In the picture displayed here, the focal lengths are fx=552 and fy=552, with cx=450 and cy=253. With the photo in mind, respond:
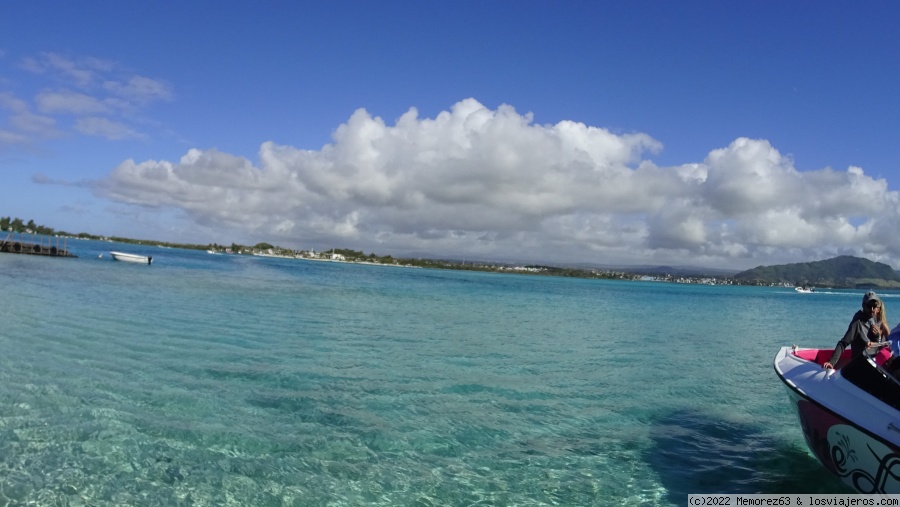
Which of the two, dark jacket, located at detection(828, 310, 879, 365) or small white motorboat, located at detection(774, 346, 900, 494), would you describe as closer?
small white motorboat, located at detection(774, 346, 900, 494)

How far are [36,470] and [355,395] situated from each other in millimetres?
5821

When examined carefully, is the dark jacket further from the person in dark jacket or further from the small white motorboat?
the small white motorboat

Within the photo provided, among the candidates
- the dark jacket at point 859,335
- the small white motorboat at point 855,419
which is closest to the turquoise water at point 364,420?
the small white motorboat at point 855,419

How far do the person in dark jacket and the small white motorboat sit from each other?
0.34m

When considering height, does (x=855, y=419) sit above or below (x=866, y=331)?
below

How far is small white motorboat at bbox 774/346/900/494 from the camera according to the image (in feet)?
21.7

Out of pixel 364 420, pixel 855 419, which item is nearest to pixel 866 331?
pixel 855 419

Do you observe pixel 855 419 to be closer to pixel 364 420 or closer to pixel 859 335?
pixel 859 335

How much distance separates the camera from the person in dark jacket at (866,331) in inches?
316

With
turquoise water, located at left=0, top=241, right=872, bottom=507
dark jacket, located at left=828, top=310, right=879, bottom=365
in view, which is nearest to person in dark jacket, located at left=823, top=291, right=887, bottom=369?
dark jacket, located at left=828, top=310, right=879, bottom=365

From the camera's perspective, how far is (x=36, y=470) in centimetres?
698

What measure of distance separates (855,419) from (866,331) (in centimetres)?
171

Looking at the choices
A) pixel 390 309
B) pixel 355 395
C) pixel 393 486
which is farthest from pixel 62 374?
pixel 390 309

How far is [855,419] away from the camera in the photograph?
702 centimetres
